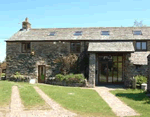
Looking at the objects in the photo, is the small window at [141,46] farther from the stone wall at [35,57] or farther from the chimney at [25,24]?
the chimney at [25,24]

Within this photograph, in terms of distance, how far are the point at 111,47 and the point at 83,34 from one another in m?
4.49

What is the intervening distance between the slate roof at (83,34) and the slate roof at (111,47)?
1126 millimetres

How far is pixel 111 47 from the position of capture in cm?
1691

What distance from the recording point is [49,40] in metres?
19.3

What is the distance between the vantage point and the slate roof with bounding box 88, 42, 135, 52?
16284mm

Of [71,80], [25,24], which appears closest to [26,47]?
[25,24]

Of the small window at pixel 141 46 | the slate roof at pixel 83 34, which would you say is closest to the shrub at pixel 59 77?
the slate roof at pixel 83 34

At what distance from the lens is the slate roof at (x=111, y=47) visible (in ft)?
53.4

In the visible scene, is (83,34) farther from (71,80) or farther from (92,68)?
(71,80)

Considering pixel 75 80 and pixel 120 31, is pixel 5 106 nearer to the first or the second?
pixel 75 80

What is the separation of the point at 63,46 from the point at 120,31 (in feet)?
24.1

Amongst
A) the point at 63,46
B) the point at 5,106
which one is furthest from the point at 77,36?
the point at 5,106

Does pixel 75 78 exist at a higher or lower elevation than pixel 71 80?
higher

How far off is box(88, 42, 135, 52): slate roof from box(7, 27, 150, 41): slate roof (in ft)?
3.70
